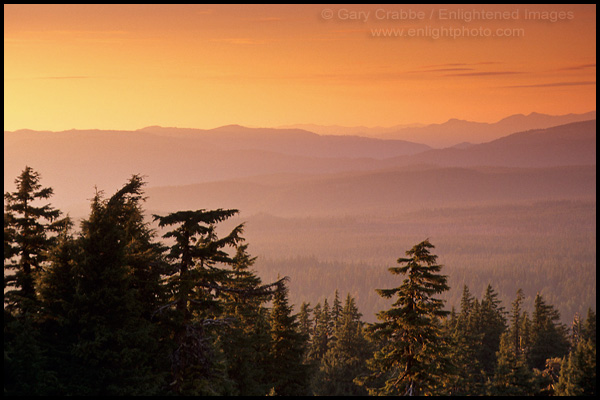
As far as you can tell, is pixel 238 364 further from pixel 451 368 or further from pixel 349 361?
pixel 349 361

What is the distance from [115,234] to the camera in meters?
21.0

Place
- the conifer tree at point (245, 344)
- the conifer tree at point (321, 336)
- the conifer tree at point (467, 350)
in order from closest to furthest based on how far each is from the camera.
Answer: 1. the conifer tree at point (245, 344)
2. the conifer tree at point (467, 350)
3. the conifer tree at point (321, 336)

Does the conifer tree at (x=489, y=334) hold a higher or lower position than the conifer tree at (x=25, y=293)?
lower

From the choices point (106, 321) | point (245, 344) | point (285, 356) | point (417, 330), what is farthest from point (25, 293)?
point (285, 356)

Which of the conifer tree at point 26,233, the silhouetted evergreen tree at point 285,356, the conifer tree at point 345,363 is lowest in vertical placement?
the conifer tree at point 345,363

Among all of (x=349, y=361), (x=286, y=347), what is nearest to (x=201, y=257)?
(x=286, y=347)

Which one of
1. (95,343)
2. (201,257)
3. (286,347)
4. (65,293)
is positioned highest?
(201,257)

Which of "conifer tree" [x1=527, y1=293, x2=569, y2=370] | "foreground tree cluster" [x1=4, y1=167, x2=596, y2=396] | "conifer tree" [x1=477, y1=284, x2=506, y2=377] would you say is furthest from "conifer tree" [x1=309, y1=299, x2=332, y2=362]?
"foreground tree cluster" [x1=4, y1=167, x2=596, y2=396]

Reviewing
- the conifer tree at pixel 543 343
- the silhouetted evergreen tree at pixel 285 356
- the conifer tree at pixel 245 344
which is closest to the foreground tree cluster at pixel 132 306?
the conifer tree at pixel 245 344

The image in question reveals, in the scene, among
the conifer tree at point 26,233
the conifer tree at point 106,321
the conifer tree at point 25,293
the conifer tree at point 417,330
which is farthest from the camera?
the conifer tree at point 26,233

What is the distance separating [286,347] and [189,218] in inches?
835

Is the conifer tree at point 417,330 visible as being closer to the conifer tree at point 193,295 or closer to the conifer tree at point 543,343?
the conifer tree at point 193,295

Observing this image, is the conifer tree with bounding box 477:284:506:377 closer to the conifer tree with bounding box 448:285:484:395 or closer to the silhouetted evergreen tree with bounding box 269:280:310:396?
the conifer tree with bounding box 448:285:484:395

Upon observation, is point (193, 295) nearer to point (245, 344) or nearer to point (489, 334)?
point (245, 344)
